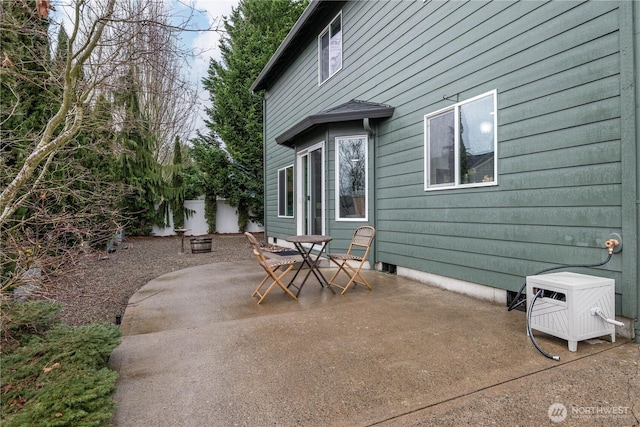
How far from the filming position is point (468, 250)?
4012mm

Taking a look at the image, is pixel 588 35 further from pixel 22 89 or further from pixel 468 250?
pixel 22 89

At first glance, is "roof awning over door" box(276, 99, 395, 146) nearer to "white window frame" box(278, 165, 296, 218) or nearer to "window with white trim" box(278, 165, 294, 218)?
"white window frame" box(278, 165, 296, 218)

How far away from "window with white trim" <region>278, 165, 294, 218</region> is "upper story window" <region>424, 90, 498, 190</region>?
477 cm

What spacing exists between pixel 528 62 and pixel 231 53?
44.1ft

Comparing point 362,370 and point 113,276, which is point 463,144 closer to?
point 362,370

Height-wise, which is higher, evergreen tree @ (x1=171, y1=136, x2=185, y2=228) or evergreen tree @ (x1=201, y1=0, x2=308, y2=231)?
Answer: evergreen tree @ (x1=201, y1=0, x2=308, y2=231)

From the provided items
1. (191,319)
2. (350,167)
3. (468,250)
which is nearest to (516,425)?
(468,250)

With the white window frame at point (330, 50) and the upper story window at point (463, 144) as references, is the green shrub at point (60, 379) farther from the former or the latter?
the white window frame at point (330, 50)

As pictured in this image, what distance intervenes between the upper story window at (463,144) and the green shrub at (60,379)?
384cm

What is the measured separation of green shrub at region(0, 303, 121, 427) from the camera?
1.43 meters

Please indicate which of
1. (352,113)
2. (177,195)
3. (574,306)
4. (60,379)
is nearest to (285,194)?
(352,113)

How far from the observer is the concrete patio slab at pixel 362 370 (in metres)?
1.72

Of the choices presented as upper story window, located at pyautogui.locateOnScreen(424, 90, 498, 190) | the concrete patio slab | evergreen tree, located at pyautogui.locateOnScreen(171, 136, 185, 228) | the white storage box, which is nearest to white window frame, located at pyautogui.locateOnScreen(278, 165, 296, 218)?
upper story window, located at pyautogui.locateOnScreen(424, 90, 498, 190)

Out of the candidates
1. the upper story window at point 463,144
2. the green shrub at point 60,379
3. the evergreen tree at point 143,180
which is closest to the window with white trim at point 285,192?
the upper story window at point 463,144
